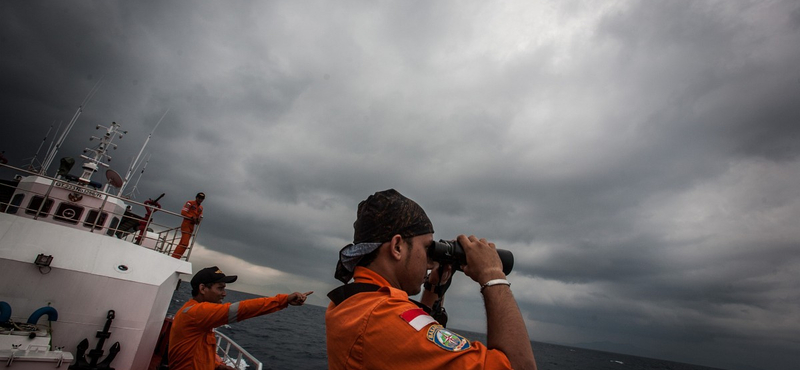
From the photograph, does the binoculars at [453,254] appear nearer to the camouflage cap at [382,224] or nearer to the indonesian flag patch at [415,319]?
the camouflage cap at [382,224]

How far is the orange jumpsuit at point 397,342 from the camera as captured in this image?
1.22 m

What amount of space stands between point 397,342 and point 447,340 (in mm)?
196

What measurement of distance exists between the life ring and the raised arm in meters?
10.3

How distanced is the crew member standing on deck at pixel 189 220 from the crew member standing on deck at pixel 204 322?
7.71m

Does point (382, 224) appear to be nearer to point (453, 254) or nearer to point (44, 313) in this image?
point (453, 254)

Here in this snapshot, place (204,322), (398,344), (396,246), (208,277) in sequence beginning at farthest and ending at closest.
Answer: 1. (208,277)
2. (204,322)
3. (396,246)
4. (398,344)

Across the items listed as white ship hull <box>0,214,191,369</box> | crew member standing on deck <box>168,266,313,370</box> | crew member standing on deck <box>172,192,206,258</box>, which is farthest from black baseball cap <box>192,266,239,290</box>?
crew member standing on deck <box>172,192,206,258</box>

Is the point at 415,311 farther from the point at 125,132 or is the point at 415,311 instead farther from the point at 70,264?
the point at 125,132

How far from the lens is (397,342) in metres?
1.24

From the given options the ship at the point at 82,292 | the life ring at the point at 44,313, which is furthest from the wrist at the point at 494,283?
the life ring at the point at 44,313

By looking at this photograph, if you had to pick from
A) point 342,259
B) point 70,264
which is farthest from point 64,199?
point 342,259

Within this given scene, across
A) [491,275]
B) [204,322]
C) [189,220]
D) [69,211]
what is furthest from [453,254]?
[69,211]

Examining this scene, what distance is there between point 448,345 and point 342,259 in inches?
29.9

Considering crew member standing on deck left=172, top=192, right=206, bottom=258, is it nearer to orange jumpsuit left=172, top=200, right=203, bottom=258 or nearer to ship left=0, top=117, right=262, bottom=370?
orange jumpsuit left=172, top=200, right=203, bottom=258
